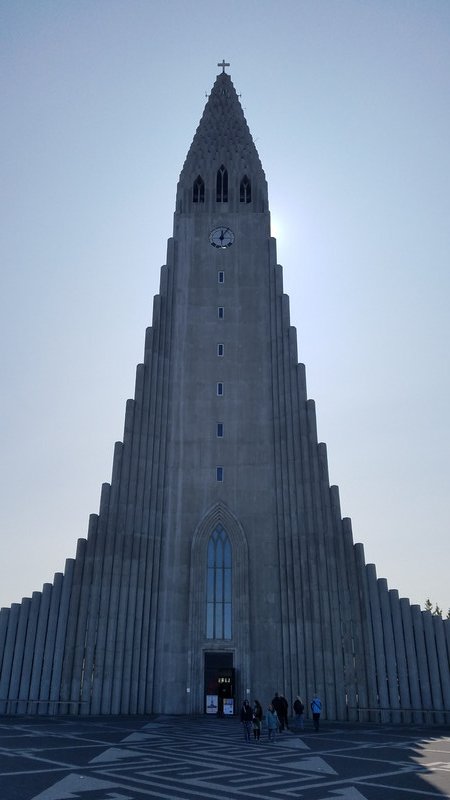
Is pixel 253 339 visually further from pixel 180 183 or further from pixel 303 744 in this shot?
pixel 303 744

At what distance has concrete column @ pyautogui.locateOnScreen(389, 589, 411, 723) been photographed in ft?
125

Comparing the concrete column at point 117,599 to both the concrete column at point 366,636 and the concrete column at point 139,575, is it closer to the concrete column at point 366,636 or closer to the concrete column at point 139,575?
the concrete column at point 139,575

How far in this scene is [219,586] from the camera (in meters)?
41.9

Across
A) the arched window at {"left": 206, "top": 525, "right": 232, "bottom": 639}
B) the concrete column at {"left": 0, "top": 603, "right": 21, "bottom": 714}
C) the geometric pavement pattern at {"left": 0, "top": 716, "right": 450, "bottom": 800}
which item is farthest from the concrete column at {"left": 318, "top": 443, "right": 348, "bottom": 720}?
the concrete column at {"left": 0, "top": 603, "right": 21, "bottom": 714}

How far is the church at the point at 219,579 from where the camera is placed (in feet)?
127

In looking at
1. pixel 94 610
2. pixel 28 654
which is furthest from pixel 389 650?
pixel 28 654

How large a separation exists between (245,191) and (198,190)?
171 inches

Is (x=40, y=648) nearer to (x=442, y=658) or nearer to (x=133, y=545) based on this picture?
(x=133, y=545)

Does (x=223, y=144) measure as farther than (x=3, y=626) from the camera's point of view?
Yes

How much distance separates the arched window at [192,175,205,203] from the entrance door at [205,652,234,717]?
125 feet

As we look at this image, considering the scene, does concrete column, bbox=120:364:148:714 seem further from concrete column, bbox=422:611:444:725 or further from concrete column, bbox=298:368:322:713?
concrete column, bbox=422:611:444:725

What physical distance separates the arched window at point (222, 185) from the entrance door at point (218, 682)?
3824 centimetres

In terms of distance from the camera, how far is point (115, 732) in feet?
92.6

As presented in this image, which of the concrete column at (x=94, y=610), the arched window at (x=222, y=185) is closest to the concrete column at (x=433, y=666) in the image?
the concrete column at (x=94, y=610)
